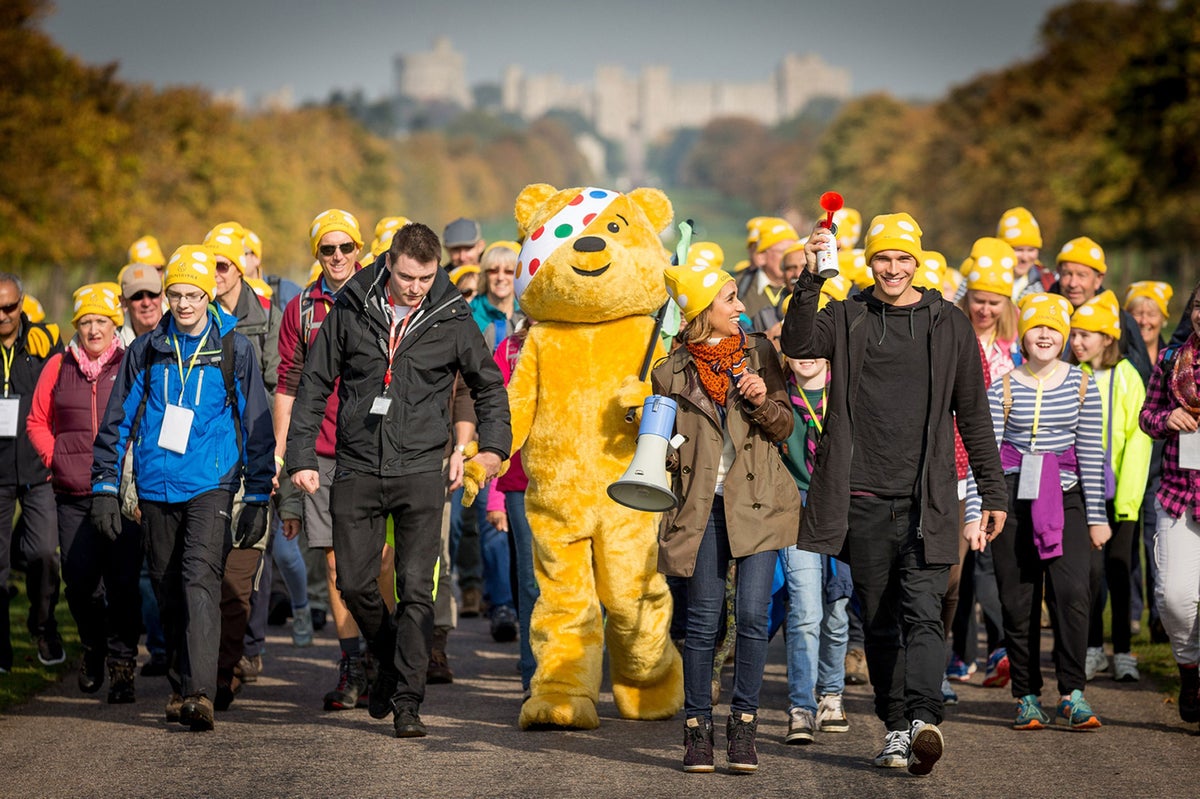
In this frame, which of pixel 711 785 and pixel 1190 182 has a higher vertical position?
pixel 1190 182

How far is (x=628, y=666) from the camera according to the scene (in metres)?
8.86

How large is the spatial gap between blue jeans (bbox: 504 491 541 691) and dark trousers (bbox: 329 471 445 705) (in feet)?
3.03

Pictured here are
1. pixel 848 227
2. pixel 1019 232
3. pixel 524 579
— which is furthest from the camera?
pixel 848 227

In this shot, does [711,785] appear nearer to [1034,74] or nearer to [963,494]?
[963,494]

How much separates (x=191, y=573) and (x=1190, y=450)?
15.3 feet

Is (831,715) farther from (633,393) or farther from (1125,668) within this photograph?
(1125,668)

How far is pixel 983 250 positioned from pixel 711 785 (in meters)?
4.58

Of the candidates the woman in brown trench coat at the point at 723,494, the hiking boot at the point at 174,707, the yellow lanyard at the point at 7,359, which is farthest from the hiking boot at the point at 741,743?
the yellow lanyard at the point at 7,359

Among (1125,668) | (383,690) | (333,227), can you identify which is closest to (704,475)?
(383,690)

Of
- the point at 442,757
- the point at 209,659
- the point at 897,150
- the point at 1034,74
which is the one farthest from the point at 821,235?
the point at 897,150

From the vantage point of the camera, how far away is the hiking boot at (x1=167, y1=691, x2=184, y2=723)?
8.64 metres

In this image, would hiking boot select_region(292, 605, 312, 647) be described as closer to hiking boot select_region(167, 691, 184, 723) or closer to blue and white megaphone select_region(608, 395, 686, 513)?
hiking boot select_region(167, 691, 184, 723)

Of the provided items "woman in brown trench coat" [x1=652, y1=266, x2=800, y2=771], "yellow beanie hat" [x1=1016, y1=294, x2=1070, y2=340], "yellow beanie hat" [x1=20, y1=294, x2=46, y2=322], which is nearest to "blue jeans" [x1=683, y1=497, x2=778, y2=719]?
"woman in brown trench coat" [x1=652, y1=266, x2=800, y2=771]

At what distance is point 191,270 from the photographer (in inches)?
348
